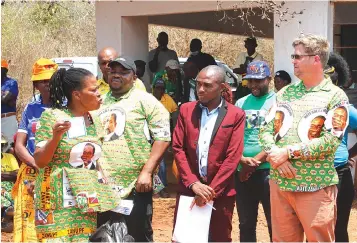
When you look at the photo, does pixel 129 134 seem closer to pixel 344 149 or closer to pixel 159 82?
pixel 344 149

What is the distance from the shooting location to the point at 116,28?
36.8ft

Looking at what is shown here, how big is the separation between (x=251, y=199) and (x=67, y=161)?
227 cm

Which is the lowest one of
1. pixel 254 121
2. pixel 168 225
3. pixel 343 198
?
pixel 168 225

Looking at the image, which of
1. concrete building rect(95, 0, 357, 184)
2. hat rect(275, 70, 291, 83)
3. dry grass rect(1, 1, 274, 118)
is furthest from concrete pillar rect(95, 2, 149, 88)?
dry grass rect(1, 1, 274, 118)

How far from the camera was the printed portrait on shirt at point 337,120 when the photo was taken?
15.5ft

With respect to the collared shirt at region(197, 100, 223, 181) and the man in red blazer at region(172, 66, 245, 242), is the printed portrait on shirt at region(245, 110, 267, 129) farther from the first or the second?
the collared shirt at region(197, 100, 223, 181)

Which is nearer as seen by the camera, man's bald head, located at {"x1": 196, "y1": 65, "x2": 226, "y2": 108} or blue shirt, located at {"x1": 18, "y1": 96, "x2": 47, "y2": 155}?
man's bald head, located at {"x1": 196, "y1": 65, "x2": 226, "y2": 108}

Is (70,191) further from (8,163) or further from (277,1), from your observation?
(277,1)

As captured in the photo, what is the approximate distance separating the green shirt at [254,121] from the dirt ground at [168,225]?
202 cm

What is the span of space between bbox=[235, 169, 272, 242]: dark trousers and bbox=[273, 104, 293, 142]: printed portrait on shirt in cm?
120

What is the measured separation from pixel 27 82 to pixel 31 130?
44.6 ft

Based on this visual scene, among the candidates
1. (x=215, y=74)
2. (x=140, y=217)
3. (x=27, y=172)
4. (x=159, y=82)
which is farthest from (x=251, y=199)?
(x=159, y=82)

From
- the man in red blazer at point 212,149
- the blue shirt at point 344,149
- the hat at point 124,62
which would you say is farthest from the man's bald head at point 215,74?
the blue shirt at point 344,149

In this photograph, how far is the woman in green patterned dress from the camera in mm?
4465
